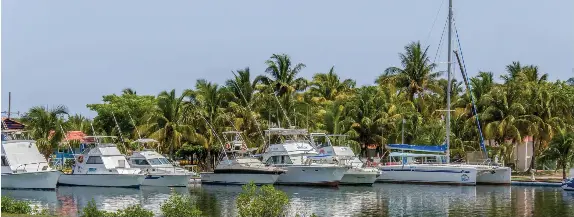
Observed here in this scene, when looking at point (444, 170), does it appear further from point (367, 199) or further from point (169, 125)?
point (169, 125)

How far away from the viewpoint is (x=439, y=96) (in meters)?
77.0

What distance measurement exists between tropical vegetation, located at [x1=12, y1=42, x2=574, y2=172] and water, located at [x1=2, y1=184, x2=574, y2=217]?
9.99 m

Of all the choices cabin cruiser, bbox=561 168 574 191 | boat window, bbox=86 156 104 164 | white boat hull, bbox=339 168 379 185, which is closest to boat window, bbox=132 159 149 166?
boat window, bbox=86 156 104 164

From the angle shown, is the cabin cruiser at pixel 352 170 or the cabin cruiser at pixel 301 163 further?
the cabin cruiser at pixel 352 170

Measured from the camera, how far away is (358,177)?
194ft

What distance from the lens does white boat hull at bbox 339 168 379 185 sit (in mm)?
58719

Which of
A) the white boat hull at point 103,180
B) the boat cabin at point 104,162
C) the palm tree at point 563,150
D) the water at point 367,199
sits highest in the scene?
the palm tree at point 563,150

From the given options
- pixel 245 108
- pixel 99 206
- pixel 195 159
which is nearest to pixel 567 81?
pixel 245 108

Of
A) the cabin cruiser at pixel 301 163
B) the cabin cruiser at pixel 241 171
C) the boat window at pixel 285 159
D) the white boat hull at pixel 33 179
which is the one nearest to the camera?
the white boat hull at pixel 33 179

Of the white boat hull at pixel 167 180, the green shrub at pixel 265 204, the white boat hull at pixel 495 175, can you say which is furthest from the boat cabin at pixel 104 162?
the green shrub at pixel 265 204

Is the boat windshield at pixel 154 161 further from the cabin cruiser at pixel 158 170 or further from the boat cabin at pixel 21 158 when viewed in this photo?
the boat cabin at pixel 21 158

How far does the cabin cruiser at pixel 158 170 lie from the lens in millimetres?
55531

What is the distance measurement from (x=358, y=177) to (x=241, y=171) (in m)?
8.83

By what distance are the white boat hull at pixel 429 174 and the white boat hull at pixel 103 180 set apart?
19512 mm
